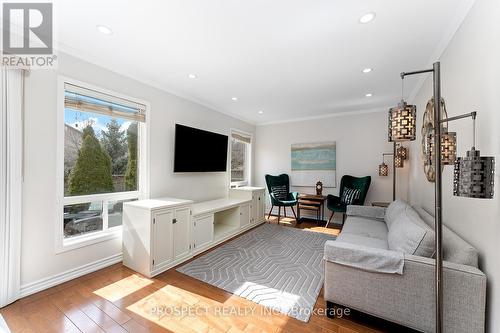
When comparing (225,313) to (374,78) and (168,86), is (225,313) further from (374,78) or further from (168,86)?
(374,78)

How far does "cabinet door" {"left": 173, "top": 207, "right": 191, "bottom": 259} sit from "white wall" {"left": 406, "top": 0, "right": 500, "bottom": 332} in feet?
8.96

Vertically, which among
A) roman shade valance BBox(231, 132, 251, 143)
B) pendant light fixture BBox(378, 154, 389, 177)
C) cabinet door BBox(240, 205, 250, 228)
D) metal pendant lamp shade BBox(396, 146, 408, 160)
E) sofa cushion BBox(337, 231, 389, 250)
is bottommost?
cabinet door BBox(240, 205, 250, 228)

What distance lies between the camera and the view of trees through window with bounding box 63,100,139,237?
7.40 ft

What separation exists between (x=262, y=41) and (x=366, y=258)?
2091 mm

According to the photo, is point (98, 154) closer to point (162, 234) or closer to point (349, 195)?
point (162, 234)

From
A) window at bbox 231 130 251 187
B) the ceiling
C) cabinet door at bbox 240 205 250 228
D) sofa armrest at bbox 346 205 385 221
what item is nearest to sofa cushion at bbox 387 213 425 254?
sofa armrest at bbox 346 205 385 221

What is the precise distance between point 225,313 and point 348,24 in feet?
8.73

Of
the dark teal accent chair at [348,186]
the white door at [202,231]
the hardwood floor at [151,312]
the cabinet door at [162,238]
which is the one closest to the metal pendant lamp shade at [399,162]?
the dark teal accent chair at [348,186]

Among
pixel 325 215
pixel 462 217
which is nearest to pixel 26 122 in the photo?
pixel 462 217

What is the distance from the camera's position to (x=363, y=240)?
226cm

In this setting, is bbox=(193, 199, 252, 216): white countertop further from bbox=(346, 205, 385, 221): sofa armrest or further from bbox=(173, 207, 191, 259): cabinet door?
bbox=(346, 205, 385, 221): sofa armrest

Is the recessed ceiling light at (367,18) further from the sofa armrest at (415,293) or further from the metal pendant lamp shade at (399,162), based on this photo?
the metal pendant lamp shade at (399,162)

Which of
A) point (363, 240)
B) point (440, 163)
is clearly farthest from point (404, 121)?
point (363, 240)

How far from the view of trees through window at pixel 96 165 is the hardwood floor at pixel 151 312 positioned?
26.9 inches
